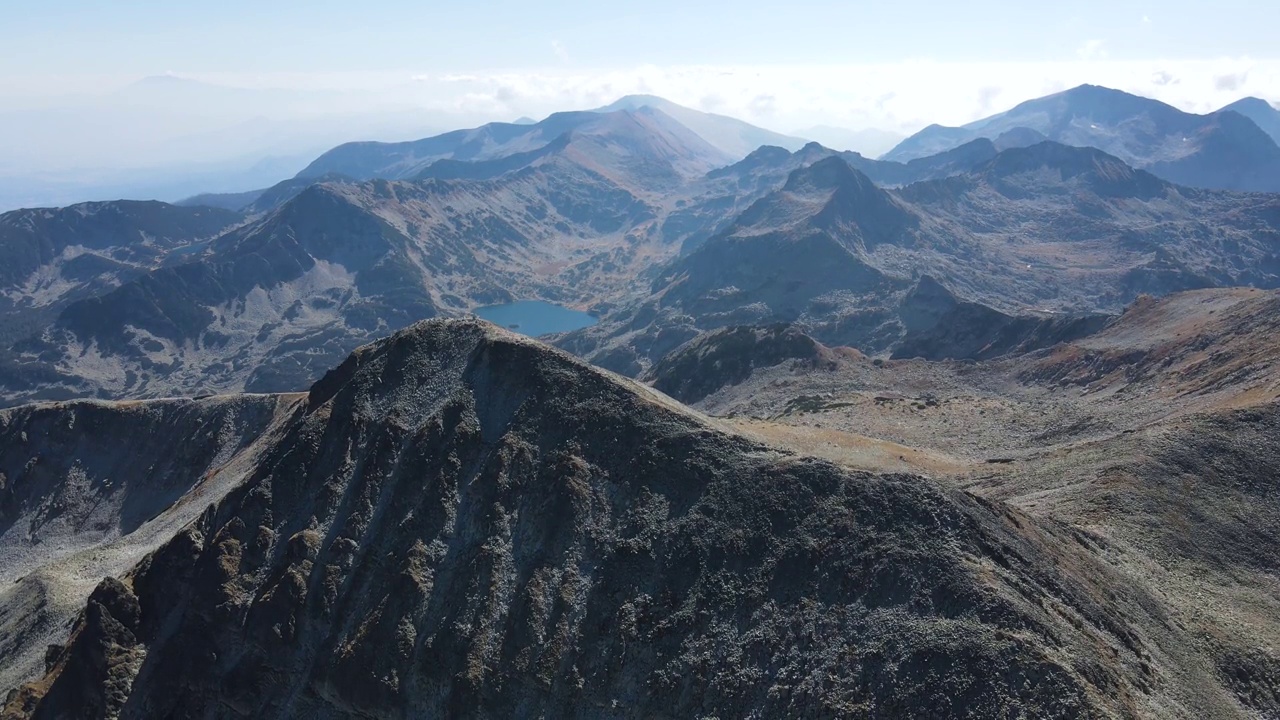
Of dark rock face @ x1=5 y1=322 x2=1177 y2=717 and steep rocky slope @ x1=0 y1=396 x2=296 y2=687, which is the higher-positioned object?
dark rock face @ x1=5 y1=322 x2=1177 y2=717

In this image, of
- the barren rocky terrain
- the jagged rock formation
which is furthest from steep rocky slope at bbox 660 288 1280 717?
the jagged rock formation

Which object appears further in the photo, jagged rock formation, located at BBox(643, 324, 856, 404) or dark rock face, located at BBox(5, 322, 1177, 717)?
jagged rock formation, located at BBox(643, 324, 856, 404)

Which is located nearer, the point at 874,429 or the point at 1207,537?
the point at 1207,537

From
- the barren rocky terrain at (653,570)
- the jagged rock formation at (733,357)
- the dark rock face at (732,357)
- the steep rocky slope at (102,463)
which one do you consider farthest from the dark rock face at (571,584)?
the dark rock face at (732,357)

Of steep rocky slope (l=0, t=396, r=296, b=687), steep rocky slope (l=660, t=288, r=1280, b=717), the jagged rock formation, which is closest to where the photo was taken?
steep rocky slope (l=660, t=288, r=1280, b=717)

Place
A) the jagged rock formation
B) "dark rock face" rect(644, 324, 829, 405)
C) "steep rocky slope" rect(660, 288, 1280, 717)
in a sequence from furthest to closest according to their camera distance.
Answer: "dark rock face" rect(644, 324, 829, 405) → the jagged rock formation → "steep rocky slope" rect(660, 288, 1280, 717)

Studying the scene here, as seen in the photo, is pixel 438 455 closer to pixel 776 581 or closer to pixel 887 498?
pixel 776 581

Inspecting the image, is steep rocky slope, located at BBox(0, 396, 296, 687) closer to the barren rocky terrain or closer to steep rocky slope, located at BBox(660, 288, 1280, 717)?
the barren rocky terrain

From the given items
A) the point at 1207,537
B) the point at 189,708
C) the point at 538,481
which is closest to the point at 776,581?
the point at 538,481

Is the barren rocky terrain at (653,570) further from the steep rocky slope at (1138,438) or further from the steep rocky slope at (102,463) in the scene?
the steep rocky slope at (102,463)
